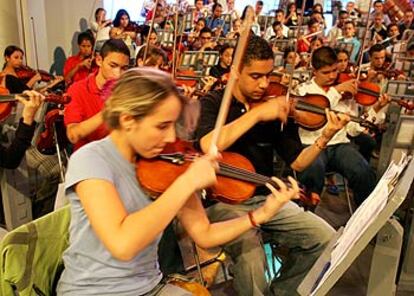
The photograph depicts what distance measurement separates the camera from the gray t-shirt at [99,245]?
995 millimetres

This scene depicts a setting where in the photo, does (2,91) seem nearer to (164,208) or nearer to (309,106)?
(309,106)

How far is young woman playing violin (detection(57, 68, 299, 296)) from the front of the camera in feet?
2.99

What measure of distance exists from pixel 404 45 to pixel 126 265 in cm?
443

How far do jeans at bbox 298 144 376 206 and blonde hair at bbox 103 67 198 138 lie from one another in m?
1.44

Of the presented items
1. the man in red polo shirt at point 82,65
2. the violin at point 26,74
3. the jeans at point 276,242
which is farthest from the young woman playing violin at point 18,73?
the jeans at point 276,242

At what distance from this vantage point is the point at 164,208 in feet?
2.97

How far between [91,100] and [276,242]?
96 cm

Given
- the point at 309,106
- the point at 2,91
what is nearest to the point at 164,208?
the point at 309,106

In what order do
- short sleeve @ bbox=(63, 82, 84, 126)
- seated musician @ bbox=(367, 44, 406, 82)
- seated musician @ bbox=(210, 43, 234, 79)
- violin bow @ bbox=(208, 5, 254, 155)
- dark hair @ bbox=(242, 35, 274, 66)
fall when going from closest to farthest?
violin bow @ bbox=(208, 5, 254, 155) < dark hair @ bbox=(242, 35, 274, 66) < short sleeve @ bbox=(63, 82, 84, 126) < seated musician @ bbox=(367, 44, 406, 82) < seated musician @ bbox=(210, 43, 234, 79)

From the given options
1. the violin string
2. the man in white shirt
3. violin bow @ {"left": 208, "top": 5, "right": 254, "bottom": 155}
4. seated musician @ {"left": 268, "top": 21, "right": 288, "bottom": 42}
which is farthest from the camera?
the man in white shirt

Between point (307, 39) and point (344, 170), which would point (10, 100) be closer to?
point (344, 170)

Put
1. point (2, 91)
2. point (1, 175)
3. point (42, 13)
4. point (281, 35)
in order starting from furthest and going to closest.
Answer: point (281, 35) < point (42, 13) < point (2, 91) < point (1, 175)

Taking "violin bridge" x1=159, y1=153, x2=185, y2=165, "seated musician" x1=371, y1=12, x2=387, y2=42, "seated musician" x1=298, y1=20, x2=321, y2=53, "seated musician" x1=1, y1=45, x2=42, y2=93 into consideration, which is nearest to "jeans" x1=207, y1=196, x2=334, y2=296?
"violin bridge" x1=159, y1=153, x2=185, y2=165

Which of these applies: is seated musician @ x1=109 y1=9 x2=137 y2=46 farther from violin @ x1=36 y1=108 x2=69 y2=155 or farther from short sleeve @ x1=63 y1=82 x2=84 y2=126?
short sleeve @ x1=63 y1=82 x2=84 y2=126
